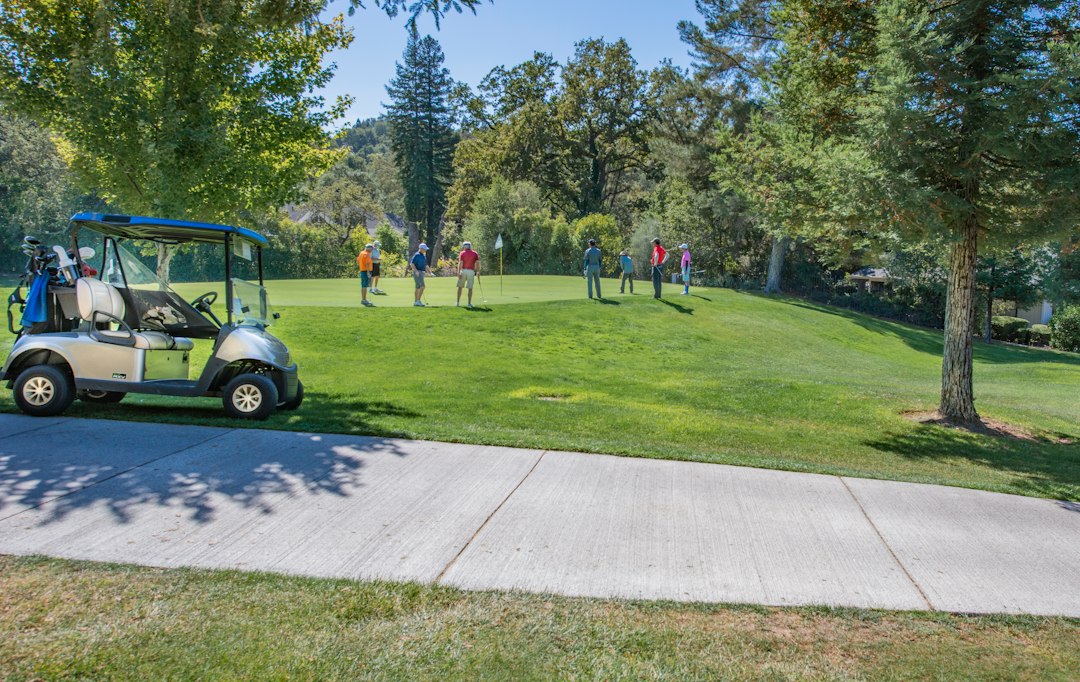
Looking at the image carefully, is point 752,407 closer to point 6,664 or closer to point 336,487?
point 336,487

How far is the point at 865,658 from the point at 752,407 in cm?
841

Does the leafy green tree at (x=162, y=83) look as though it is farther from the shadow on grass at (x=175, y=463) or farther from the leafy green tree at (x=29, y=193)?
the leafy green tree at (x=29, y=193)

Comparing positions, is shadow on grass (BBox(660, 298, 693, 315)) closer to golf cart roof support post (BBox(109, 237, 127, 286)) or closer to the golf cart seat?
golf cart roof support post (BBox(109, 237, 127, 286))

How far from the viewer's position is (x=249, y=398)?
7.91m

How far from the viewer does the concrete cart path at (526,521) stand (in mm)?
4230

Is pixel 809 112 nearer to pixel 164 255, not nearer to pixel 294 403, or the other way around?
pixel 294 403

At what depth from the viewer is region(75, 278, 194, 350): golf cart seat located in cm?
741

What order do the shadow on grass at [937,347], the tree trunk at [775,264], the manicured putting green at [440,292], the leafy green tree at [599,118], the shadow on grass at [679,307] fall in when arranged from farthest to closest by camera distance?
the leafy green tree at [599,118] < the tree trunk at [775,264] < the shadow on grass at [937,347] < the shadow on grass at [679,307] < the manicured putting green at [440,292]

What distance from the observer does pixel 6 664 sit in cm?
302

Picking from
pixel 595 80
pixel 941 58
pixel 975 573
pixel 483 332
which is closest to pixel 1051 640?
pixel 975 573

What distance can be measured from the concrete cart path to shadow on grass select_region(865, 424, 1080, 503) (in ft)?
5.39

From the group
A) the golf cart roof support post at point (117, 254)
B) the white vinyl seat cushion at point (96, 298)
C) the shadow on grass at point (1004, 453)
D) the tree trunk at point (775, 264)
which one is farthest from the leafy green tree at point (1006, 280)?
the white vinyl seat cushion at point (96, 298)

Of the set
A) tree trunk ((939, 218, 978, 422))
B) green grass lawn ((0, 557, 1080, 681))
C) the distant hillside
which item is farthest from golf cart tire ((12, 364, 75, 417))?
the distant hillside

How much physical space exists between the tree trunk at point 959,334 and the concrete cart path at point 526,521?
5072 millimetres
